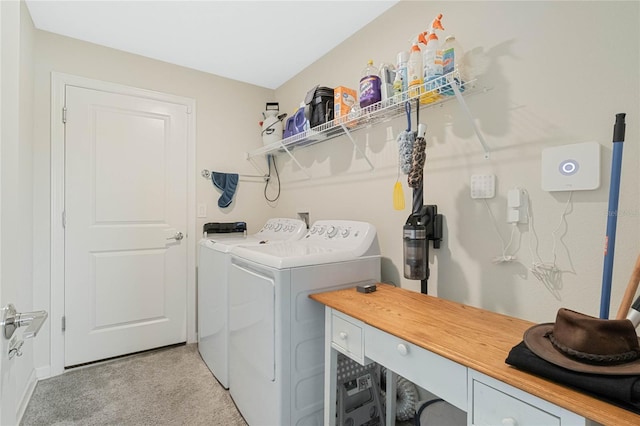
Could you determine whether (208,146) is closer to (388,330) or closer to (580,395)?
(388,330)

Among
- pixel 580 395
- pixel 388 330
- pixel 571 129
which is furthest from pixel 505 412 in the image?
pixel 571 129

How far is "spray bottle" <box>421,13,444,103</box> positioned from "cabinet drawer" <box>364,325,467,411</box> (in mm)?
1027

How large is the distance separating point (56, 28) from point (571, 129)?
3.13 meters

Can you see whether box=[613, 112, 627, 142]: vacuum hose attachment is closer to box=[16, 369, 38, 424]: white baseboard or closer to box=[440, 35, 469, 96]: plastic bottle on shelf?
box=[440, 35, 469, 96]: plastic bottle on shelf

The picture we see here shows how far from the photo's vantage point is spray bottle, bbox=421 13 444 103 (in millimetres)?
1309

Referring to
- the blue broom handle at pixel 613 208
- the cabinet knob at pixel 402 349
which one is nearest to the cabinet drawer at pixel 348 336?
the cabinet knob at pixel 402 349

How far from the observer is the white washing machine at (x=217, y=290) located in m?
1.96

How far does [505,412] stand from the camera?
75 centimetres

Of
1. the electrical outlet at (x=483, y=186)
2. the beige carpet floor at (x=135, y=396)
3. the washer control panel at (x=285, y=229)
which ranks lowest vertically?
the beige carpet floor at (x=135, y=396)

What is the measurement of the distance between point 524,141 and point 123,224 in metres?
2.73

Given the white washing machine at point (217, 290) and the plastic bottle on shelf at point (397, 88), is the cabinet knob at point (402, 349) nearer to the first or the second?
the plastic bottle on shelf at point (397, 88)

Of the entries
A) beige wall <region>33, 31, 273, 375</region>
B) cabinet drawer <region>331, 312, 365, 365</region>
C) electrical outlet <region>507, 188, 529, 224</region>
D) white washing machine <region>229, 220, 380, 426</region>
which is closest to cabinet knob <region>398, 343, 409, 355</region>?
cabinet drawer <region>331, 312, 365, 365</region>

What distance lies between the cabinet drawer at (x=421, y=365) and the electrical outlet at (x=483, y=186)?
779 millimetres

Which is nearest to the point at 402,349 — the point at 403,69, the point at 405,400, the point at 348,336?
the point at 348,336
